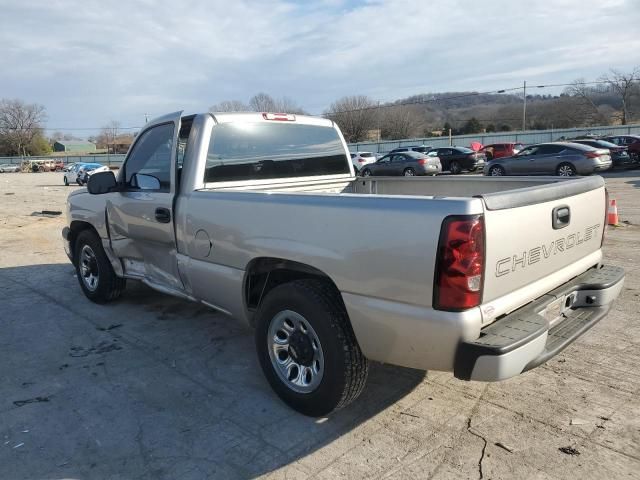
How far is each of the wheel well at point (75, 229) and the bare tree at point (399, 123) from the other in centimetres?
8320

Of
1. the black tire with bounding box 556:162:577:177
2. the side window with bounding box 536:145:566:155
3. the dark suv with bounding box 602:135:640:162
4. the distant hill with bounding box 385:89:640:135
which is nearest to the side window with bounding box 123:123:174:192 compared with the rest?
the black tire with bounding box 556:162:577:177

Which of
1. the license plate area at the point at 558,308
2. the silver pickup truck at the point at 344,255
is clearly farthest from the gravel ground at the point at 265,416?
the license plate area at the point at 558,308

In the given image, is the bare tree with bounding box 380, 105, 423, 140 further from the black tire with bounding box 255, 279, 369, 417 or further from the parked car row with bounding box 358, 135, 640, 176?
the black tire with bounding box 255, 279, 369, 417

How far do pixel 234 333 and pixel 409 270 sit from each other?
8.73 ft

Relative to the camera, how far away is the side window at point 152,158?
4.33 metres

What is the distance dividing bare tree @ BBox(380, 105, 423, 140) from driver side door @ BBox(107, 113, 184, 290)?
8395 centimetres

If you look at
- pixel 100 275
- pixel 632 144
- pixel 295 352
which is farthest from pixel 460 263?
pixel 632 144

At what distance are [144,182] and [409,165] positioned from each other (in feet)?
75.4

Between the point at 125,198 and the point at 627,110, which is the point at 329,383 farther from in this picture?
the point at 627,110

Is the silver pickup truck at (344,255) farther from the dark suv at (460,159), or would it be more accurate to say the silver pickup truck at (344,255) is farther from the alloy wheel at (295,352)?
the dark suv at (460,159)

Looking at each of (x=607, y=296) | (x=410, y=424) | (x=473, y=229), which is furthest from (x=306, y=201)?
(x=607, y=296)

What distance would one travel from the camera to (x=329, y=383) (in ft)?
9.74

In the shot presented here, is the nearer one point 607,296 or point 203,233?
point 607,296

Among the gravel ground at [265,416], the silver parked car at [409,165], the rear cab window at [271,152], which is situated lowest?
the gravel ground at [265,416]
